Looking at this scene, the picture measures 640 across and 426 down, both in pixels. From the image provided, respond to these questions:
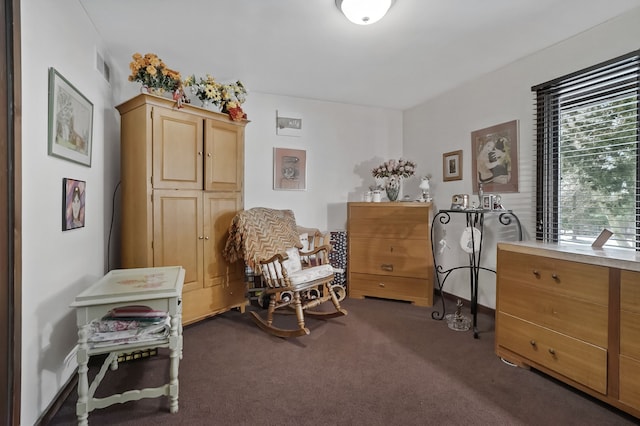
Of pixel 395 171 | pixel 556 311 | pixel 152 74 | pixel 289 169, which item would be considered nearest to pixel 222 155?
pixel 152 74

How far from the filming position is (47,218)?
1604 millimetres

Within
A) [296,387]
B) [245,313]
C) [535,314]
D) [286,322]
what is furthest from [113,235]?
[535,314]

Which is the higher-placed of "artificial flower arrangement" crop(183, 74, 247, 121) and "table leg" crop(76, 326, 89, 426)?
"artificial flower arrangement" crop(183, 74, 247, 121)

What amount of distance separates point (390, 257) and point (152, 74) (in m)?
2.86

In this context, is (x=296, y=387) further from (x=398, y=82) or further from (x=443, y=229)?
(x=398, y=82)

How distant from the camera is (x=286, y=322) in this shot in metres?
2.88

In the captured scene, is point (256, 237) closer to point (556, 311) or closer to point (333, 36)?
point (333, 36)

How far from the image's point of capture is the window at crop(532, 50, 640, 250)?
2105 millimetres

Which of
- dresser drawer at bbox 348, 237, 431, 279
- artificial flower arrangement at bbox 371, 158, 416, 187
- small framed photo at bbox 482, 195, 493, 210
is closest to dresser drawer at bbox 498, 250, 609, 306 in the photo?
small framed photo at bbox 482, 195, 493, 210

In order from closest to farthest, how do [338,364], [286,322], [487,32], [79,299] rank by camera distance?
[79,299]
[338,364]
[487,32]
[286,322]

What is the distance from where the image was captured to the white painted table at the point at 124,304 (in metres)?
1.51

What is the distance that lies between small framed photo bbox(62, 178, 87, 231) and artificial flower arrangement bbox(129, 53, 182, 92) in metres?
0.93

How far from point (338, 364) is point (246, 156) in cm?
245

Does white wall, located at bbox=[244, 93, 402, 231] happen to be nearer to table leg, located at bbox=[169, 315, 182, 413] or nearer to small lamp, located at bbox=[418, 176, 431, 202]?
small lamp, located at bbox=[418, 176, 431, 202]
